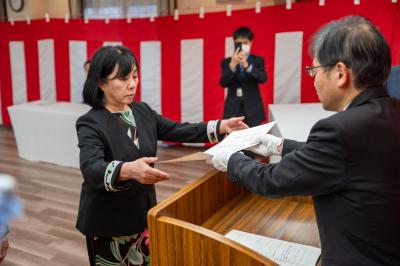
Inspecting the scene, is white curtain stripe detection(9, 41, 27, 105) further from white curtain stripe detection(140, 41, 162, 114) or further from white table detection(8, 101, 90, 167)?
white curtain stripe detection(140, 41, 162, 114)

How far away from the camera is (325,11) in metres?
3.86

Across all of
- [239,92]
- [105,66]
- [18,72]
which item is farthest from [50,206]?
[18,72]

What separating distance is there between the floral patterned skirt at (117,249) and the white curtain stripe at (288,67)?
10.1 feet

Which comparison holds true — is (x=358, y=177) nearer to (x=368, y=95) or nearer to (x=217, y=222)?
(x=368, y=95)

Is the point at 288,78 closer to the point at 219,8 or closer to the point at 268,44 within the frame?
the point at 268,44

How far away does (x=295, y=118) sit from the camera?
332 cm

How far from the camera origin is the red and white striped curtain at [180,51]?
4.02m

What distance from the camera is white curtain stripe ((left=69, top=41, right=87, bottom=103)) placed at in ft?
17.1

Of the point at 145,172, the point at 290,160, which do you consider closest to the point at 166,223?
the point at 145,172

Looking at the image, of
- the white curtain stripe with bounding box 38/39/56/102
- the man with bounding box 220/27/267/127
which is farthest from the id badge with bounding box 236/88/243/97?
the white curtain stripe with bounding box 38/39/56/102

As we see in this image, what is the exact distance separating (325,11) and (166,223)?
3.46 meters

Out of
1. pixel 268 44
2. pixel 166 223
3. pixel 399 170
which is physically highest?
pixel 268 44

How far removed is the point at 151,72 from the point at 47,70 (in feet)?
5.28

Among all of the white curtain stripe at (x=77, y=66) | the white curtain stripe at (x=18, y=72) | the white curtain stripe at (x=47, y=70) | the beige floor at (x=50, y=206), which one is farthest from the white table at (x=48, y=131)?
the white curtain stripe at (x=18, y=72)
